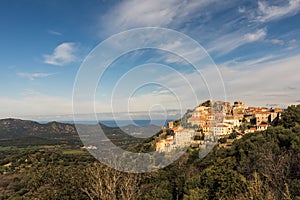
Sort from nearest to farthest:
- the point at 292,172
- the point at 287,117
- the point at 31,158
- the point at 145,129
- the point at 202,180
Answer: the point at 145,129
the point at 292,172
the point at 202,180
the point at 287,117
the point at 31,158

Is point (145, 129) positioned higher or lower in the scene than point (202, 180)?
higher

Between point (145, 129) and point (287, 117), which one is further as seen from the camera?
point (287, 117)

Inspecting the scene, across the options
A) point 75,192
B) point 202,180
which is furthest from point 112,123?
point 202,180

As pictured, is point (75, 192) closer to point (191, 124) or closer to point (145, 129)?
point (145, 129)

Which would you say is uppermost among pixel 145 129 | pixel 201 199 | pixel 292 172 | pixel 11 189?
pixel 145 129

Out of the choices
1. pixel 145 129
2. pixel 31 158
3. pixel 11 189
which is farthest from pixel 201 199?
pixel 31 158

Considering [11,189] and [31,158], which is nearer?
[11,189]

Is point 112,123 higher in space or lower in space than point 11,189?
higher

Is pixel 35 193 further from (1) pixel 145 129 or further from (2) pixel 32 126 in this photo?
(2) pixel 32 126

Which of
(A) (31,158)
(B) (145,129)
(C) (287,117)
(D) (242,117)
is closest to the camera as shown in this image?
(B) (145,129)
